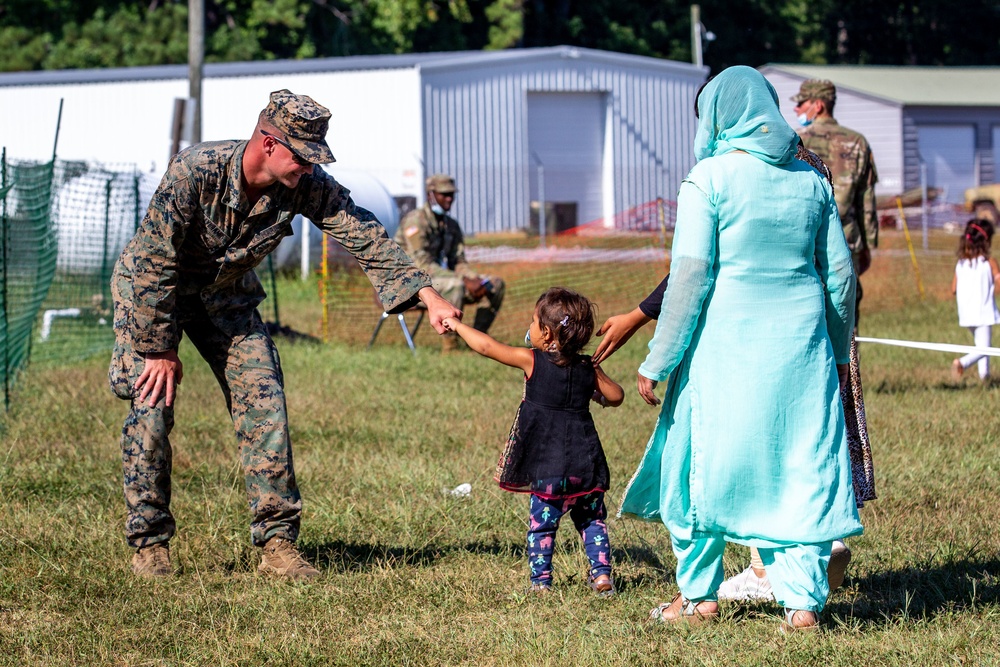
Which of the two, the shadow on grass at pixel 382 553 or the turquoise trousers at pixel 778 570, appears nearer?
the turquoise trousers at pixel 778 570

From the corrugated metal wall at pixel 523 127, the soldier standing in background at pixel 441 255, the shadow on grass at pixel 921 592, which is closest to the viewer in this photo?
the shadow on grass at pixel 921 592

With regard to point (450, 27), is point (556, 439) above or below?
below

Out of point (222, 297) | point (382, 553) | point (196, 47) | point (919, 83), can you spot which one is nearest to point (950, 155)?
point (919, 83)

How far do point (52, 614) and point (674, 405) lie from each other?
93.9 inches

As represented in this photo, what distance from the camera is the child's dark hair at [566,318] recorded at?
15.4 feet

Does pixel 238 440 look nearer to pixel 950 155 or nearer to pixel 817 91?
pixel 817 91

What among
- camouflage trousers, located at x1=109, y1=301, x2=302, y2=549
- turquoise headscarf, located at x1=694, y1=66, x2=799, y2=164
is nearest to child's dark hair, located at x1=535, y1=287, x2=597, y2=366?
turquoise headscarf, located at x1=694, y1=66, x2=799, y2=164

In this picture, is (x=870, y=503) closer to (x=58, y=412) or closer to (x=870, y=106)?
(x=58, y=412)

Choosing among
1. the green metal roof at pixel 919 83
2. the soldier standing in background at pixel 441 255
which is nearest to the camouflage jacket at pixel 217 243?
the soldier standing in background at pixel 441 255

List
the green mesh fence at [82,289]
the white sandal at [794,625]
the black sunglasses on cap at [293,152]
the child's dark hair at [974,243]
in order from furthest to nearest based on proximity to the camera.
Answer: the green mesh fence at [82,289]
the child's dark hair at [974,243]
the black sunglasses on cap at [293,152]
the white sandal at [794,625]

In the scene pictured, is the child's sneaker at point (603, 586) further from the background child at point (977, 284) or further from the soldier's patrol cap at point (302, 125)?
the background child at point (977, 284)

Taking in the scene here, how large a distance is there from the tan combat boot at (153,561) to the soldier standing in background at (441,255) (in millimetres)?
7179

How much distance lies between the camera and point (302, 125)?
15.2 ft

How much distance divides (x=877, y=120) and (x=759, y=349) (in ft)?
117
